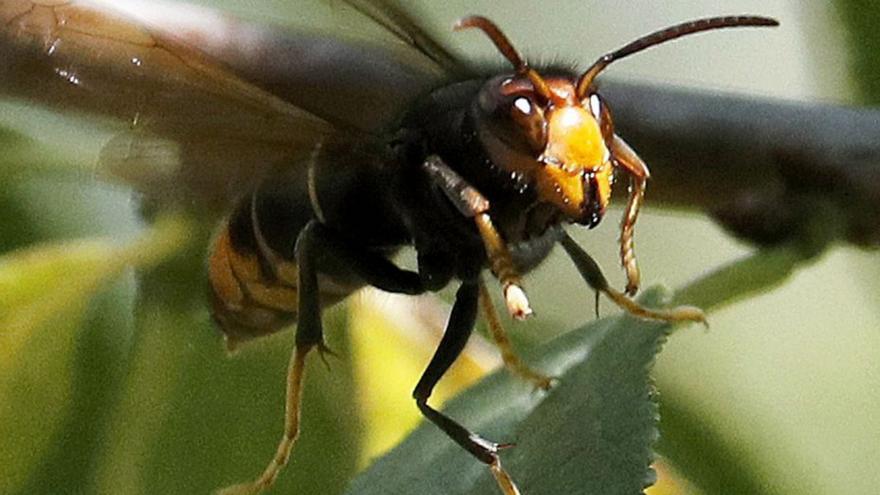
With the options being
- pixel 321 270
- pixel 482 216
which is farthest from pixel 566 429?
pixel 321 270

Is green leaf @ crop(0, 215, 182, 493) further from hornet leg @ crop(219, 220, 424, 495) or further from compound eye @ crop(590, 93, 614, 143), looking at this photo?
compound eye @ crop(590, 93, 614, 143)

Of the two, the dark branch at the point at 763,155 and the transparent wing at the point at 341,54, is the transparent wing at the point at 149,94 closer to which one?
the transparent wing at the point at 341,54

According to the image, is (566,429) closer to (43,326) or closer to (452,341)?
(452,341)

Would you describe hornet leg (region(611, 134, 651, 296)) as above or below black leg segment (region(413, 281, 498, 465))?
above

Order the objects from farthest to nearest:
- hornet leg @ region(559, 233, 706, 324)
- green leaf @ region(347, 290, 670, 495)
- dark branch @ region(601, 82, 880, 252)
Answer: dark branch @ region(601, 82, 880, 252)
hornet leg @ region(559, 233, 706, 324)
green leaf @ region(347, 290, 670, 495)

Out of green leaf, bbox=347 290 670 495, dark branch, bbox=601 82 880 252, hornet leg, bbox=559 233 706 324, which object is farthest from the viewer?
dark branch, bbox=601 82 880 252

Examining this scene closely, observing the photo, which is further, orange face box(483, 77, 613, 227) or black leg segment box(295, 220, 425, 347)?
black leg segment box(295, 220, 425, 347)

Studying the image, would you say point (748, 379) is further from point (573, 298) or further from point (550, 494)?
point (550, 494)

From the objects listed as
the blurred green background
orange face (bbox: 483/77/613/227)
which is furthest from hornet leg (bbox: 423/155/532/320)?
the blurred green background
